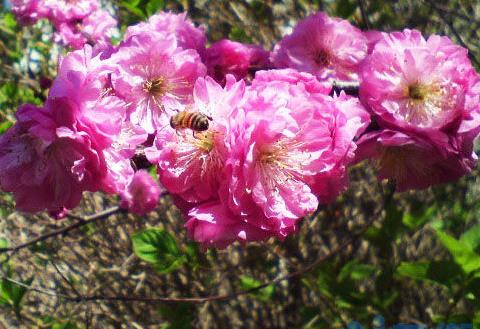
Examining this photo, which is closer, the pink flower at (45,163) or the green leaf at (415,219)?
the pink flower at (45,163)

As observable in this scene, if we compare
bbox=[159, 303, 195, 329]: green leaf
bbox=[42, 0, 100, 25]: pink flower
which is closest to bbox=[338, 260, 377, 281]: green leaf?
bbox=[159, 303, 195, 329]: green leaf

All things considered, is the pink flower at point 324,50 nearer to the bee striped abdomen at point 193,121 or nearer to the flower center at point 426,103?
the flower center at point 426,103

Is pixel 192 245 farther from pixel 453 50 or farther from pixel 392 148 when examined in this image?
pixel 453 50

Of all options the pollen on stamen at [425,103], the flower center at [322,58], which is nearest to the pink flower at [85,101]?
the pollen on stamen at [425,103]

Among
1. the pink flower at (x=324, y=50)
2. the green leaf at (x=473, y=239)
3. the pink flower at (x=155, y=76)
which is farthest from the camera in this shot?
the green leaf at (x=473, y=239)

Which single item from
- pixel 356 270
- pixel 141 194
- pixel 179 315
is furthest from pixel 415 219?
pixel 141 194

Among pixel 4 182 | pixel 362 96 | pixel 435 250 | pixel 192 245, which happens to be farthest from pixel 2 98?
pixel 435 250
